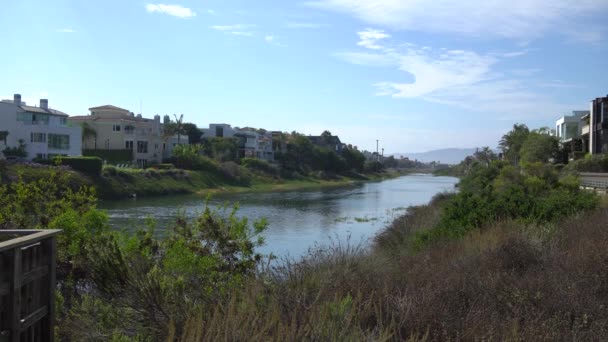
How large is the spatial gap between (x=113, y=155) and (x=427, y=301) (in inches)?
2869

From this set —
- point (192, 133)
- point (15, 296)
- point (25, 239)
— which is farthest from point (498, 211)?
point (192, 133)

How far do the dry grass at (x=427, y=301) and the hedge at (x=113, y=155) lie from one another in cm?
6764

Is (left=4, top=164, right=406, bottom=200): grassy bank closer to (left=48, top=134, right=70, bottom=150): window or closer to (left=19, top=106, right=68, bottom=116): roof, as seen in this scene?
(left=48, top=134, right=70, bottom=150): window

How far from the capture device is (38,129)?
61.0 m

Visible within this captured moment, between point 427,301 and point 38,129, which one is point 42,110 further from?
point 427,301

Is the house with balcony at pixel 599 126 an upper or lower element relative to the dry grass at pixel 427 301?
upper

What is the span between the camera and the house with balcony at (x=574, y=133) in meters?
70.1

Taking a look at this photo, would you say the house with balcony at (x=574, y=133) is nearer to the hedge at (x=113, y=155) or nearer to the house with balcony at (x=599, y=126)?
the house with balcony at (x=599, y=126)

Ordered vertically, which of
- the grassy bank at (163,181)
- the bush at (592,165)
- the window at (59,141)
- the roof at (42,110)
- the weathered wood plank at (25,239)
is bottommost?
the grassy bank at (163,181)

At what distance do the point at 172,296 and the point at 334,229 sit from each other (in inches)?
995

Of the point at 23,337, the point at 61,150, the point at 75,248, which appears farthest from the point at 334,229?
the point at 61,150

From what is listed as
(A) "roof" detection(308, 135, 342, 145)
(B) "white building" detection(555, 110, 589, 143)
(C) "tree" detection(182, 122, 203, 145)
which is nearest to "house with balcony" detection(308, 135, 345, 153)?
(A) "roof" detection(308, 135, 342, 145)

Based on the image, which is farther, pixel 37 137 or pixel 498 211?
pixel 37 137

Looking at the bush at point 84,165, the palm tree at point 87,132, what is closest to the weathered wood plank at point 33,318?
the bush at point 84,165
